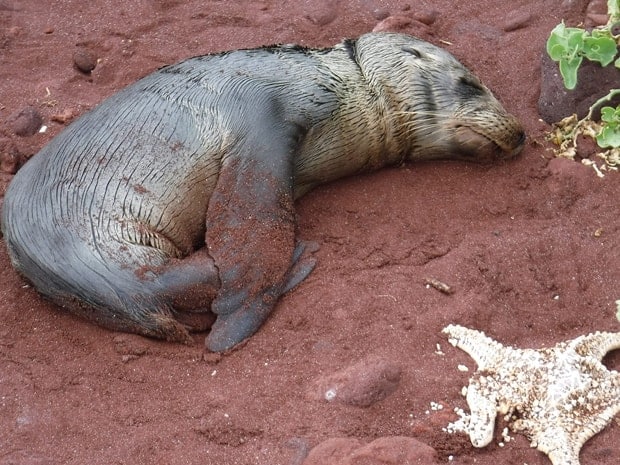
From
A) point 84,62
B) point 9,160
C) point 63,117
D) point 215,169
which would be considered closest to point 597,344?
point 215,169

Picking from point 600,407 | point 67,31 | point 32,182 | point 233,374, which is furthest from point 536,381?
point 67,31

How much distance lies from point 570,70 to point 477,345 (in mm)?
2301

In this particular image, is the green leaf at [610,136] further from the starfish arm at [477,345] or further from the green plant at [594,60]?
the starfish arm at [477,345]

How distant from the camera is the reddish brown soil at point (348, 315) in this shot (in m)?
3.91

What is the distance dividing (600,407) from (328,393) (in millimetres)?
1181

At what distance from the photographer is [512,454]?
12.1ft

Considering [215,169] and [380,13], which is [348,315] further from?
[380,13]

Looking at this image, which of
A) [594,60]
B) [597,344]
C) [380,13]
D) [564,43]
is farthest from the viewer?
[380,13]

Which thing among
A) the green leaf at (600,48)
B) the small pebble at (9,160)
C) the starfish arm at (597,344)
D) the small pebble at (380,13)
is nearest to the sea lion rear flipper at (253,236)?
the starfish arm at (597,344)

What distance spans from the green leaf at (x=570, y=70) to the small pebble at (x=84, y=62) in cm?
341

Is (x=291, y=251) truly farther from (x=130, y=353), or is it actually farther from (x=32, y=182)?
(x=32, y=182)

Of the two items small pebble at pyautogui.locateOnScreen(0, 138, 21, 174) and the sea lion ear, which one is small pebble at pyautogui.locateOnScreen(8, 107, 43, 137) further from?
the sea lion ear

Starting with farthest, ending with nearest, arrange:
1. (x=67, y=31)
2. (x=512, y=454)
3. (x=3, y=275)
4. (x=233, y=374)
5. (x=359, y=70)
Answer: (x=67, y=31)
(x=359, y=70)
(x=3, y=275)
(x=233, y=374)
(x=512, y=454)

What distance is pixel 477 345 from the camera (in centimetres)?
413
